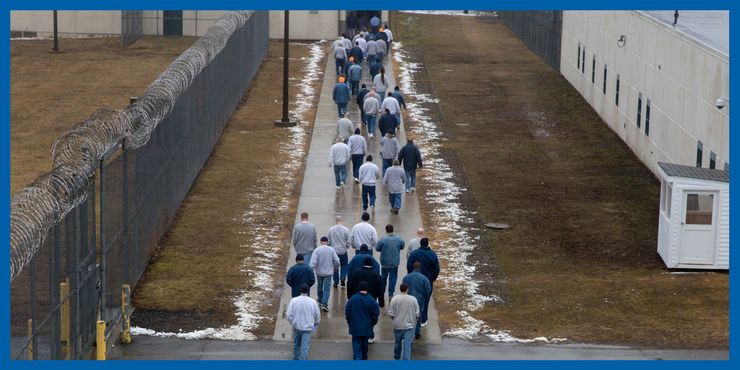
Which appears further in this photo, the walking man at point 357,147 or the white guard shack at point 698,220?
the walking man at point 357,147

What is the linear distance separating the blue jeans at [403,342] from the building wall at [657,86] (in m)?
9.26

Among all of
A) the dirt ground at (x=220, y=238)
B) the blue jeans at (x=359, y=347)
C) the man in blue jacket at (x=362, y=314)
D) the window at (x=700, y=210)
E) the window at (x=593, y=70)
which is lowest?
the dirt ground at (x=220, y=238)

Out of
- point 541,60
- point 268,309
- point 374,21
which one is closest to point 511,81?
point 541,60

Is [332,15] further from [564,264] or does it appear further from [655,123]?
[564,264]

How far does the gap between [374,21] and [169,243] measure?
35430mm

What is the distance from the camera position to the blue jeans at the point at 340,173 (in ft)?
88.5

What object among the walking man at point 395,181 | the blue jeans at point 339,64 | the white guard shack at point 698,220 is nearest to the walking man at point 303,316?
the white guard shack at point 698,220

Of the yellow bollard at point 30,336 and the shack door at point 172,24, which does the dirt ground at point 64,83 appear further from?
the yellow bollard at point 30,336

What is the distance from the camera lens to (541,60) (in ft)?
174

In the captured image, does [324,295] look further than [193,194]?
No

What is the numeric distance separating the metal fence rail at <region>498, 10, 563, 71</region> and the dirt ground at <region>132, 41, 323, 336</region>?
55.3 ft

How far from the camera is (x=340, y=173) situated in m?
27.2

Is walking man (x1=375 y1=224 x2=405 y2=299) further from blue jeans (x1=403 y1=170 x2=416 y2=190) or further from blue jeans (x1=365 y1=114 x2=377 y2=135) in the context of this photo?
blue jeans (x1=365 y1=114 x2=377 y2=135)

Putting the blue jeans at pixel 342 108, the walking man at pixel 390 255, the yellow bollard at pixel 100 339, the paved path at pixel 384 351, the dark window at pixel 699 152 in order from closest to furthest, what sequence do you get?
the yellow bollard at pixel 100 339 < the paved path at pixel 384 351 < the walking man at pixel 390 255 < the dark window at pixel 699 152 < the blue jeans at pixel 342 108
